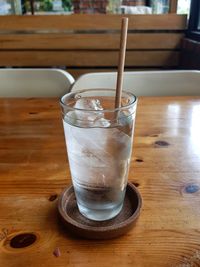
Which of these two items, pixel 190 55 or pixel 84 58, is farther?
pixel 84 58

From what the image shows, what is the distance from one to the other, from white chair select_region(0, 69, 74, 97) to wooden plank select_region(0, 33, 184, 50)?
1193 mm

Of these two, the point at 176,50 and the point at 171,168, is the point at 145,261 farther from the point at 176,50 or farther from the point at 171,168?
the point at 176,50

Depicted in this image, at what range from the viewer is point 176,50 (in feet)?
7.57

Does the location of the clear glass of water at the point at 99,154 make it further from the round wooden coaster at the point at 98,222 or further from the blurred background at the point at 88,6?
the blurred background at the point at 88,6

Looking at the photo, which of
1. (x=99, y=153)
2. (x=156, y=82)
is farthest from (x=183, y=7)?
(x=99, y=153)

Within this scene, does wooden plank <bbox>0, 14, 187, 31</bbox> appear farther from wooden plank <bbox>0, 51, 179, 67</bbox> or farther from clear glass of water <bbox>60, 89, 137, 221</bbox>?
clear glass of water <bbox>60, 89, 137, 221</bbox>

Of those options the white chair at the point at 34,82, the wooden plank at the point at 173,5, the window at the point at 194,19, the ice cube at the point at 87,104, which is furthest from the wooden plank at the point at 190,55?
the ice cube at the point at 87,104

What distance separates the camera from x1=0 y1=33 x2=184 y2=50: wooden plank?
2268mm

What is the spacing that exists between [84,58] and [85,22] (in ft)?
0.84

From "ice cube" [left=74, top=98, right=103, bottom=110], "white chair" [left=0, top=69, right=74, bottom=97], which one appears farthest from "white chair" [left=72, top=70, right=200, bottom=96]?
"ice cube" [left=74, top=98, right=103, bottom=110]

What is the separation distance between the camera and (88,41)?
7.55 ft

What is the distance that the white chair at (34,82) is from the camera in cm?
117

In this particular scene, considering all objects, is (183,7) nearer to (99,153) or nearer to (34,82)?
(34,82)

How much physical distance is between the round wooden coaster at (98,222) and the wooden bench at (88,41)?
199 cm
